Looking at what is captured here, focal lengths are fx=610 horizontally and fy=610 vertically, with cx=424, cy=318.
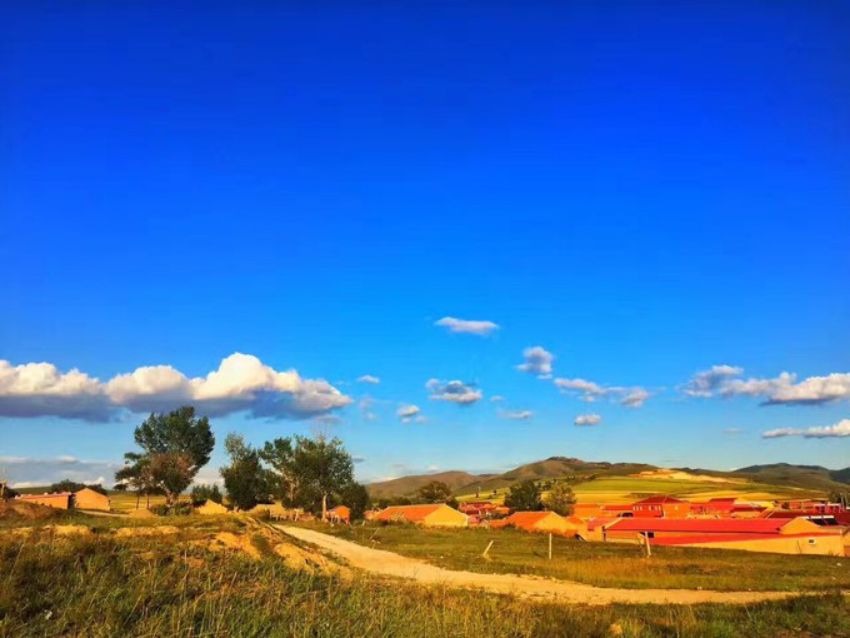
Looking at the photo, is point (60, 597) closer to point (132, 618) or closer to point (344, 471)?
point (132, 618)

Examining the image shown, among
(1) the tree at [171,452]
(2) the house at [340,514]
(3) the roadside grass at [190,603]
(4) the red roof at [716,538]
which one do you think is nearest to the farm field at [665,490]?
(2) the house at [340,514]

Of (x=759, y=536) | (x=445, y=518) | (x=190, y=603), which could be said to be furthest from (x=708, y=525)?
(x=190, y=603)

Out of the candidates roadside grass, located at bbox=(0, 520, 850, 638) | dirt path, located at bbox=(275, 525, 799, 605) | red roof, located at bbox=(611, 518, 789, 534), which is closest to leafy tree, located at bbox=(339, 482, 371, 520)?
red roof, located at bbox=(611, 518, 789, 534)

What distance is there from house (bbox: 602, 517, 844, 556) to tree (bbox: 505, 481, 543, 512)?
45891mm

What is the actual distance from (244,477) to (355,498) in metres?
16.3

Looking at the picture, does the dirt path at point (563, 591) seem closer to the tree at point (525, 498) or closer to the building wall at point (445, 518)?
the building wall at point (445, 518)

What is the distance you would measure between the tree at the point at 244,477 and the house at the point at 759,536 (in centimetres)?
5159

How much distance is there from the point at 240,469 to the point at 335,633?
84007mm

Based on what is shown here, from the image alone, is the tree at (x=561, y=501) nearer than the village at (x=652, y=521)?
No

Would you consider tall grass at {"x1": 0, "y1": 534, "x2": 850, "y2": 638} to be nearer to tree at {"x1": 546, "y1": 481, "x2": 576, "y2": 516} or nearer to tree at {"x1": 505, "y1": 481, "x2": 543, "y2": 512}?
tree at {"x1": 505, "y1": 481, "x2": 543, "y2": 512}

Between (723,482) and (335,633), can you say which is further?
(723,482)

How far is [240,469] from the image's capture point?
85.8m

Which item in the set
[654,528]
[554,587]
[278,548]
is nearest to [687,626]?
[554,587]

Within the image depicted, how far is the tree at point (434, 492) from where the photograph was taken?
141m
